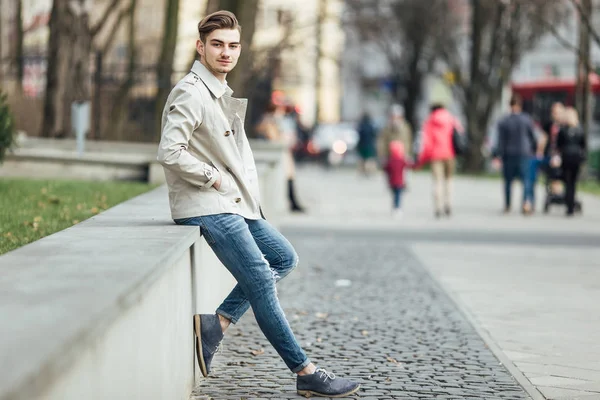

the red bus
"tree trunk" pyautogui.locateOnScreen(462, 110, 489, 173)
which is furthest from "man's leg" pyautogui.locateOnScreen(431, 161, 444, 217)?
the red bus

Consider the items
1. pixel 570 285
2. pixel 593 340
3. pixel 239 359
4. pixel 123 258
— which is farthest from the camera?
pixel 570 285

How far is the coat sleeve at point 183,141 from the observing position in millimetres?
5742

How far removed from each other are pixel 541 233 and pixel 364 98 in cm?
6965

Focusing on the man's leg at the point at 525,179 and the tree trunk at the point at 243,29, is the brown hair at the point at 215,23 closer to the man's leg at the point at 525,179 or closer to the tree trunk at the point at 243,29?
the tree trunk at the point at 243,29

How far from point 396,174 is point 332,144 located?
24.9 meters

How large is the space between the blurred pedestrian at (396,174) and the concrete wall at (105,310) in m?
12.9

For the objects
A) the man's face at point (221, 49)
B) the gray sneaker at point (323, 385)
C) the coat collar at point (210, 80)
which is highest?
the man's face at point (221, 49)

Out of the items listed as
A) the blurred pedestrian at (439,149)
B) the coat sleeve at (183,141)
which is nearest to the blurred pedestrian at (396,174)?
the blurred pedestrian at (439,149)

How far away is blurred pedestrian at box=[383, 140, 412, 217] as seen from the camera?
19.8 m

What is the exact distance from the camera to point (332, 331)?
8.40 m

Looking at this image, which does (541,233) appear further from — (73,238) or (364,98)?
(364,98)

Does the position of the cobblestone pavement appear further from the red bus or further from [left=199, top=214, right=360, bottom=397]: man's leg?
the red bus

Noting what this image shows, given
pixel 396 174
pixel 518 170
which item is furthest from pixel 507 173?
pixel 396 174

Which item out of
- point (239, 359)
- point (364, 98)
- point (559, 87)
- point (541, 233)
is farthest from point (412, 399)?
point (364, 98)
